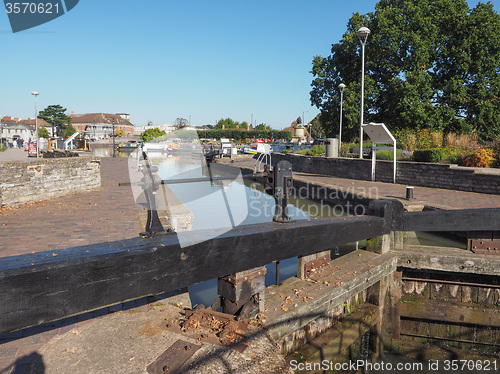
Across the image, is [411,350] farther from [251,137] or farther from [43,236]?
[251,137]

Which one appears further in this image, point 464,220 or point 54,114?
point 54,114

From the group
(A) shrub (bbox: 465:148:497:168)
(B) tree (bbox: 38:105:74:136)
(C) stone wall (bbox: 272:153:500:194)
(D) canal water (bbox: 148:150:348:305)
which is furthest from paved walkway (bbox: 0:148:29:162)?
(B) tree (bbox: 38:105:74:136)

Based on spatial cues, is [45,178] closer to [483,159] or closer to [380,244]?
[380,244]

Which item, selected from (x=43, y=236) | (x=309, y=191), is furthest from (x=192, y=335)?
(x=309, y=191)

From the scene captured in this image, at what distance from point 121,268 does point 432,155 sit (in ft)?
53.4

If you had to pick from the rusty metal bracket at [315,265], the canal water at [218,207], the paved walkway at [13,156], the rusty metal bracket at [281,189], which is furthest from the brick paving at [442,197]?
the paved walkway at [13,156]

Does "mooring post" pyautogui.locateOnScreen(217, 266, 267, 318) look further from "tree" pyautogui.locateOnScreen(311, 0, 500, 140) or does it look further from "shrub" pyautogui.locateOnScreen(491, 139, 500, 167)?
"tree" pyautogui.locateOnScreen(311, 0, 500, 140)

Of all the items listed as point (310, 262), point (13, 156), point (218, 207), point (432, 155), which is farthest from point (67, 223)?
point (13, 156)

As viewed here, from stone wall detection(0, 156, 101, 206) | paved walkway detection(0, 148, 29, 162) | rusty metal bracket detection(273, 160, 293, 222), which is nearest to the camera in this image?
rusty metal bracket detection(273, 160, 293, 222)

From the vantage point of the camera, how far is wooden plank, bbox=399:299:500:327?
5023 mm

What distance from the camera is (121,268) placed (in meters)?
2.21

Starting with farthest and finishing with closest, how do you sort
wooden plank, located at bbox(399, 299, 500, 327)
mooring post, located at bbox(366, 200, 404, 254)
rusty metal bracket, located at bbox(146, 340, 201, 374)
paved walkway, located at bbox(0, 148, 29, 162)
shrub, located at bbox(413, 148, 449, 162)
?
1. paved walkway, located at bbox(0, 148, 29, 162)
2. shrub, located at bbox(413, 148, 449, 162)
3. wooden plank, located at bbox(399, 299, 500, 327)
4. mooring post, located at bbox(366, 200, 404, 254)
5. rusty metal bracket, located at bbox(146, 340, 201, 374)

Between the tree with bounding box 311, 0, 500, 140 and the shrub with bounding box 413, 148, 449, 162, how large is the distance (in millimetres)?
10409

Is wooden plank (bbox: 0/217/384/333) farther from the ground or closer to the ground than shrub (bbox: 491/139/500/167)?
closer to the ground
